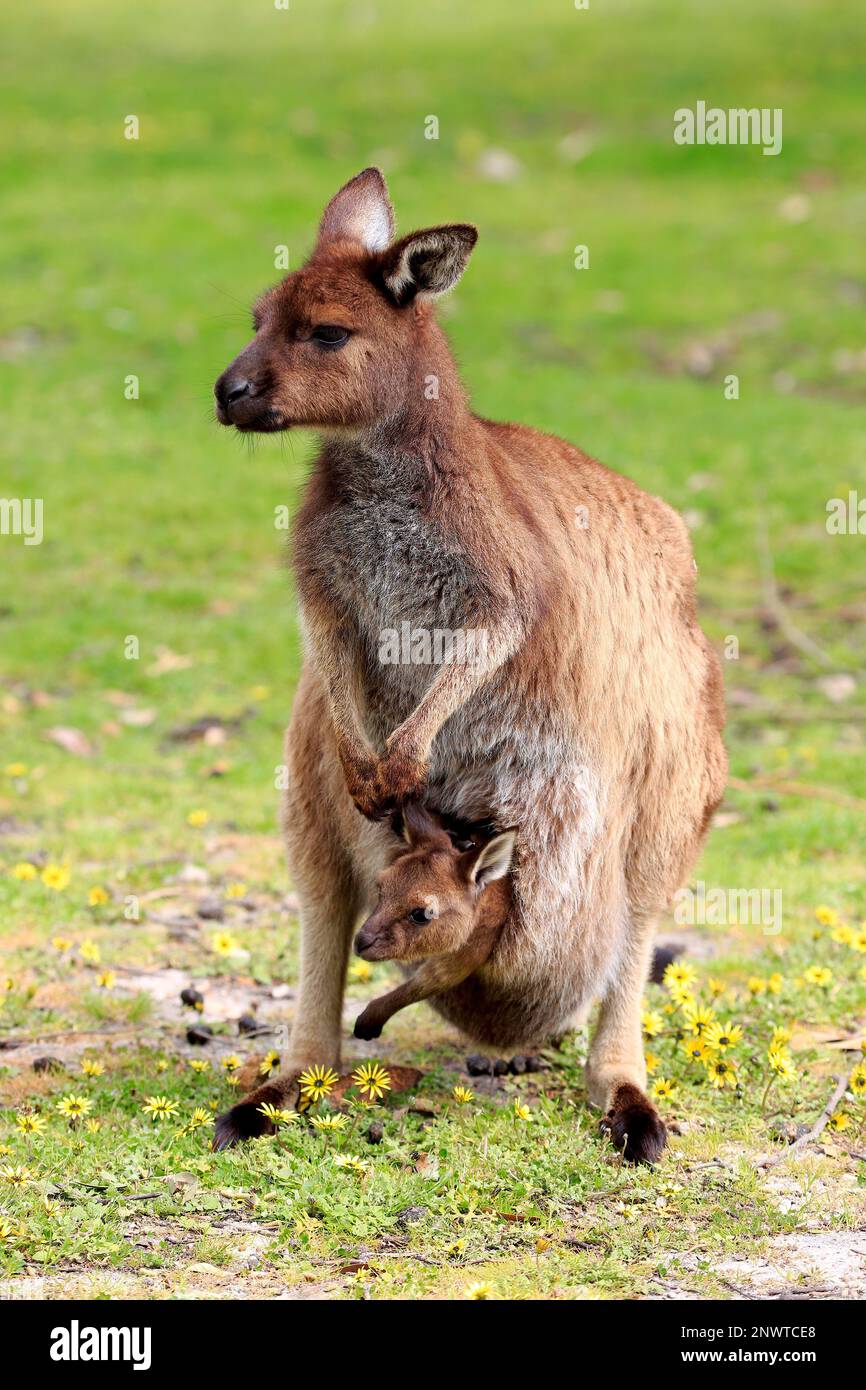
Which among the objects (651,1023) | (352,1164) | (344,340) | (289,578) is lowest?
(352,1164)

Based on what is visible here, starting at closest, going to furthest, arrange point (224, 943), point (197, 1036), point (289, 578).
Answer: point (289, 578) < point (197, 1036) < point (224, 943)

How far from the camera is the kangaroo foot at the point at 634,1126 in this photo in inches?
142

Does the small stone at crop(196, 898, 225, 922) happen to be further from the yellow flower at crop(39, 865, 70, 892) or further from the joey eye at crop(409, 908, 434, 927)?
the joey eye at crop(409, 908, 434, 927)

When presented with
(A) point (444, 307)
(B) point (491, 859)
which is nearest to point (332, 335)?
(B) point (491, 859)

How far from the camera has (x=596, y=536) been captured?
391 cm

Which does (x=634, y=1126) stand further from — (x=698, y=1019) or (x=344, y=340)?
(x=344, y=340)

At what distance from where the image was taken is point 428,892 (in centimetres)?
356

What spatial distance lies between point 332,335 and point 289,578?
691 millimetres

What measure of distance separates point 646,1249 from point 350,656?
137 cm

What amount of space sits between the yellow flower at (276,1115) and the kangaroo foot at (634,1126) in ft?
2.27
